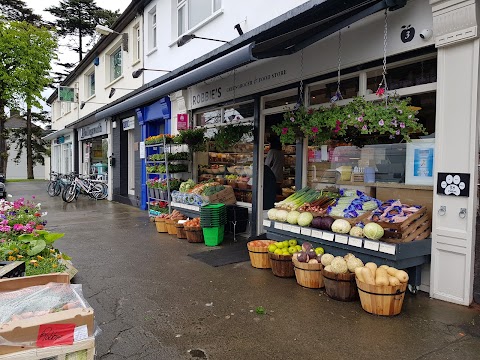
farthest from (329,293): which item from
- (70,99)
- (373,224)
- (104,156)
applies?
(70,99)

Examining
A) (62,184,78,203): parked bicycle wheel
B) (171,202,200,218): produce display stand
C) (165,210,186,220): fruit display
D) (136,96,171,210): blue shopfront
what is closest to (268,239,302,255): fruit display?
(171,202,200,218): produce display stand

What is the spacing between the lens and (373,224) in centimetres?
455

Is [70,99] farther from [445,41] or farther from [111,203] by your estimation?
[445,41]

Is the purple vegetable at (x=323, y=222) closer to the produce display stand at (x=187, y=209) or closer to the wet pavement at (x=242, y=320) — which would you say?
the wet pavement at (x=242, y=320)

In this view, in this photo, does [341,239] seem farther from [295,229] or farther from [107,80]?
[107,80]

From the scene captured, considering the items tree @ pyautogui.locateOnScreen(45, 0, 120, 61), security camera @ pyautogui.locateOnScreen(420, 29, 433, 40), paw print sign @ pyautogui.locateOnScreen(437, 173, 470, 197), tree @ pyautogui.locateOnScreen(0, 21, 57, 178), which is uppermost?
tree @ pyautogui.locateOnScreen(45, 0, 120, 61)

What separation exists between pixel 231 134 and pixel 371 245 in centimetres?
456

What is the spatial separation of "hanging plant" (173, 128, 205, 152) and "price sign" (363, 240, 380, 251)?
5753 mm

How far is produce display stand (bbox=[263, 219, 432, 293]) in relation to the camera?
437 centimetres

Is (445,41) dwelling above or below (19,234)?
above

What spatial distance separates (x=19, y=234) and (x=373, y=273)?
4.38 m

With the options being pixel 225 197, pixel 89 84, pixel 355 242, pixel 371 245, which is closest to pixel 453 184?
pixel 371 245

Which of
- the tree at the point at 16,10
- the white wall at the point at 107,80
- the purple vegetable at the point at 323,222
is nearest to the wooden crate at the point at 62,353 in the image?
the purple vegetable at the point at 323,222

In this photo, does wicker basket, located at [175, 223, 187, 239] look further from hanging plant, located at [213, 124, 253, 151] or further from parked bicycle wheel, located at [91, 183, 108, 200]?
parked bicycle wheel, located at [91, 183, 108, 200]
